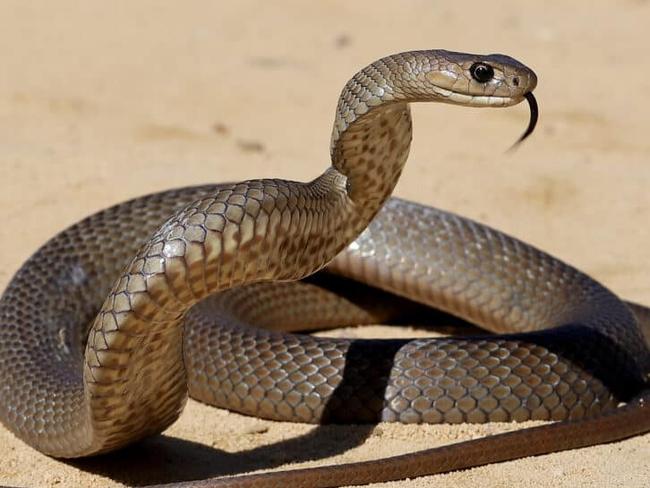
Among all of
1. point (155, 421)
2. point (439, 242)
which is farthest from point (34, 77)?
point (155, 421)

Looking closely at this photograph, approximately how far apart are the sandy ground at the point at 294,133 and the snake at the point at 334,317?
14 centimetres

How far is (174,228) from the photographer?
3.85 m

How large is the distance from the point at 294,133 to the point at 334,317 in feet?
11.6

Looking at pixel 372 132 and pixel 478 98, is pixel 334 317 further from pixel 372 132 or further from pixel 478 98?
pixel 478 98

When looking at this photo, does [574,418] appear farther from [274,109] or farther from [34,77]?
[34,77]

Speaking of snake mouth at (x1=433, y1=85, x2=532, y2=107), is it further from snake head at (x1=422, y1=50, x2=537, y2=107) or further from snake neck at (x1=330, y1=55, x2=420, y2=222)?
snake neck at (x1=330, y1=55, x2=420, y2=222)

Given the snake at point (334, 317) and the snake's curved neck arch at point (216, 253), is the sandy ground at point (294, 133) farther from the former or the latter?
the snake's curved neck arch at point (216, 253)

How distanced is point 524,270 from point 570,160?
308cm

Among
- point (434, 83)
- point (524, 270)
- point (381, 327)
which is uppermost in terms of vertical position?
point (434, 83)

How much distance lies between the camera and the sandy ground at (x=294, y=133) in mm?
4953

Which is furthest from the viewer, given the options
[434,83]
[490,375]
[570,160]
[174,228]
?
[570,160]

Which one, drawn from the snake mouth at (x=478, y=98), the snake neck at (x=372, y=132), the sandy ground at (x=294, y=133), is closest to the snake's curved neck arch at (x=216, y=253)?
the snake neck at (x=372, y=132)

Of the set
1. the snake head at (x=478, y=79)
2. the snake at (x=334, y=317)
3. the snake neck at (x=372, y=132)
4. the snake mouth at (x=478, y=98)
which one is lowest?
the snake at (x=334, y=317)

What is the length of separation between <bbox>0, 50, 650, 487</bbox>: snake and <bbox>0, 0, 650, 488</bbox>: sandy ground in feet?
0.46
